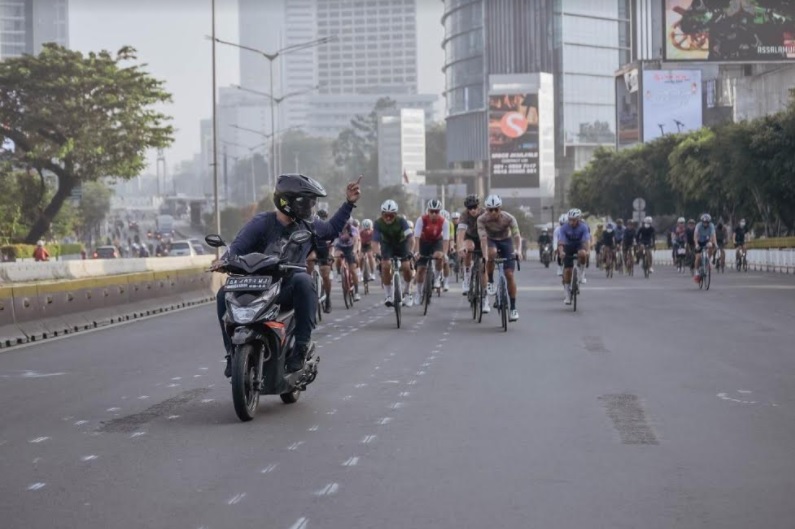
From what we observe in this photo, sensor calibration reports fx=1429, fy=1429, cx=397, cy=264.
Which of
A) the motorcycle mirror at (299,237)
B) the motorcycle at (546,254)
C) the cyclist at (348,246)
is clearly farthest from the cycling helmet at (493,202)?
the motorcycle at (546,254)

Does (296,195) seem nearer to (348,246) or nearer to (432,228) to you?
(432,228)

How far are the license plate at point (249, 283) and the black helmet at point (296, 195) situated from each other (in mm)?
825

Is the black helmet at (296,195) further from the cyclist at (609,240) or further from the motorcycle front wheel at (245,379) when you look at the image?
the cyclist at (609,240)

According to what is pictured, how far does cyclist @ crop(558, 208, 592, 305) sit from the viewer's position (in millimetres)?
22969

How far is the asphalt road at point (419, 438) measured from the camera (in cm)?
673

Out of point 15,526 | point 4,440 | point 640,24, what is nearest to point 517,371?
point 4,440

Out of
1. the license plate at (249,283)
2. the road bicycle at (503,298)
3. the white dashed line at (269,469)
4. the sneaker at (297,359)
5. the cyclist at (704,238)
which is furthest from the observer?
the cyclist at (704,238)

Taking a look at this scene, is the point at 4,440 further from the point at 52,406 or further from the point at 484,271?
the point at 484,271

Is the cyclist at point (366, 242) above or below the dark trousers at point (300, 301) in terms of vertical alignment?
above

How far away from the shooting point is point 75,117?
200 ft

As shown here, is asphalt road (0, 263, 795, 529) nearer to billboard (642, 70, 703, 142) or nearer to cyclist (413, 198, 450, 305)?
cyclist (413, 198, 450, 305)

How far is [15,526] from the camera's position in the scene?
6453 mm

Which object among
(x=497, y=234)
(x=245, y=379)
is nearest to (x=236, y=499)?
(x=245, y=379)

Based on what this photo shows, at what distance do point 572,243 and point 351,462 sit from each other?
15554mm
